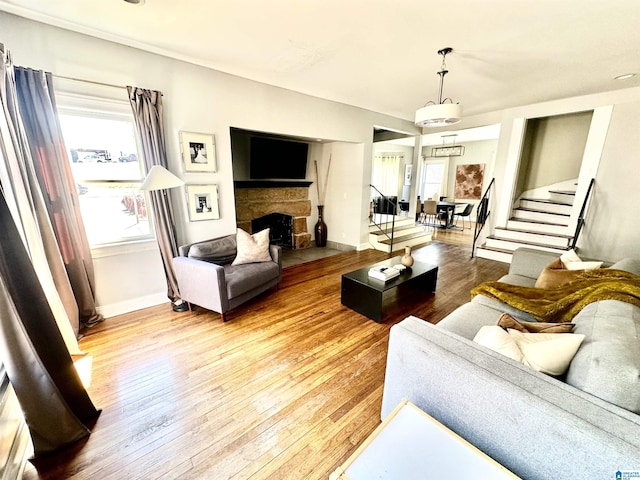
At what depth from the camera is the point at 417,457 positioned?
3.04 ft

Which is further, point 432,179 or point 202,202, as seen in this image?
point 432,179

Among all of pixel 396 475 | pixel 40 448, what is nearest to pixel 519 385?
pixel 396 475

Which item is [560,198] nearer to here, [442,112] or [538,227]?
[538,227]

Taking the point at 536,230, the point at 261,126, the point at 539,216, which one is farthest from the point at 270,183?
the point at 539,216

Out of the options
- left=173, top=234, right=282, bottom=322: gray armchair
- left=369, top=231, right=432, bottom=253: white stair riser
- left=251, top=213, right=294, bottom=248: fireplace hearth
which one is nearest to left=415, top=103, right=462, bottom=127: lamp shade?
left=173, top=234, right=282, bottom=322: gray armchair

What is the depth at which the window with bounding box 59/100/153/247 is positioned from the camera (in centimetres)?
251

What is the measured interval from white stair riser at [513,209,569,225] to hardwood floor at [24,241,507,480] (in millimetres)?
3759

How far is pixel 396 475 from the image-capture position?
34.3 inches

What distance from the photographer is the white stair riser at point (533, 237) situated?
181 inches

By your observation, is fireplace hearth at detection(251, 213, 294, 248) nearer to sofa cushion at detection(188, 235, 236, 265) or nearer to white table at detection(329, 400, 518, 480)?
sofa cushion at detection(188, 235, 236, 265)

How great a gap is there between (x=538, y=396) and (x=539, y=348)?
357 mm

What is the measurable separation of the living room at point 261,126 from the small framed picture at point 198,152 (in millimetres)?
72

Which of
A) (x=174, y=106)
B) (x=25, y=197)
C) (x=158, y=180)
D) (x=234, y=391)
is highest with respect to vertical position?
(x=174, y=106)

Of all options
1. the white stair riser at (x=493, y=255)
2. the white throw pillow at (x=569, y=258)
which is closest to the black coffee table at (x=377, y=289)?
the white throw pillow at (x=569, y=258)
